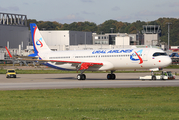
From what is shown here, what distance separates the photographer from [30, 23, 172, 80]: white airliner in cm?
4431

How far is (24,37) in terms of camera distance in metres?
150

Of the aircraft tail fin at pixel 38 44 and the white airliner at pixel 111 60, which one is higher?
the aircraft tail fin at pixel 38 44

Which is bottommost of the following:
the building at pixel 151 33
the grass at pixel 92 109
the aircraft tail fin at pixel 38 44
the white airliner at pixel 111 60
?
the grass at pixel 92 109

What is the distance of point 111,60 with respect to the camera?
154 feet

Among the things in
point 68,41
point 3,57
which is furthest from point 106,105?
point 68,41

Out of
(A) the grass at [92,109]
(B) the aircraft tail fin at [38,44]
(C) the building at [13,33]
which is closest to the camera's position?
(A) the grass at [92,109]

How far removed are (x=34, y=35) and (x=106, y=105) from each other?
127ft

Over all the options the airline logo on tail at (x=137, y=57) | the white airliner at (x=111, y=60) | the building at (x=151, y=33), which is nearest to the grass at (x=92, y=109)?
the white airliner at (x=111, y=60)

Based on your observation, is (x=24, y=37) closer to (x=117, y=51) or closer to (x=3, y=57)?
(x=3, y=57)

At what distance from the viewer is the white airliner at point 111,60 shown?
44.3 meters

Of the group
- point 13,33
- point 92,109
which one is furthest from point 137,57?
point 13,33

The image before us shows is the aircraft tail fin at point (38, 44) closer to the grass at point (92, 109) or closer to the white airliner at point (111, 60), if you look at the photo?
the white airliner at point (111, 60)

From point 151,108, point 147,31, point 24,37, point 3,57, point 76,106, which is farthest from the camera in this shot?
point 147,31

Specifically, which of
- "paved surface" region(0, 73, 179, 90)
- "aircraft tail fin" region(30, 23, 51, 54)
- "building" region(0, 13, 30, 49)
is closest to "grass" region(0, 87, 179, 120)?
"paved surface" region(0, 73, 179, 90)
